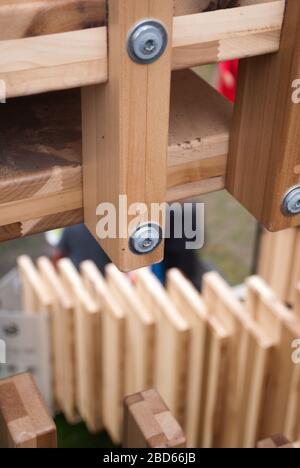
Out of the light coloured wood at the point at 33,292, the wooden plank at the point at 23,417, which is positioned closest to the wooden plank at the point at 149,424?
the wooden plank at the point at 23,417

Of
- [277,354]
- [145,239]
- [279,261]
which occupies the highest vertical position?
[145,239]

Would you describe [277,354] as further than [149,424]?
Yes

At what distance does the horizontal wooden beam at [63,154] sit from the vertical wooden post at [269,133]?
0.03 meters

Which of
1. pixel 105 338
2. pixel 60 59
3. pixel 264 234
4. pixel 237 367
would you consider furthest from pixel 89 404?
pixel 60 59

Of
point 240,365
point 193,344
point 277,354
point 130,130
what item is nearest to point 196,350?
point 193,344

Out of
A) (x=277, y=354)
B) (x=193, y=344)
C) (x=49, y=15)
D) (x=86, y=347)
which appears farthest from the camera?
(x=86, y=347)

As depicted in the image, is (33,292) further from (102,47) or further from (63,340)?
(102,47)

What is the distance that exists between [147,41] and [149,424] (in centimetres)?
54

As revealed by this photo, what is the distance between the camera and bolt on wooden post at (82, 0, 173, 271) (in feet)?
1.72

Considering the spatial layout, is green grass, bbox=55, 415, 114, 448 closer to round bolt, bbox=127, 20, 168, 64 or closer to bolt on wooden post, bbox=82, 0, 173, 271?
bolt on wooden post, bbox=82, 0, 173, 271

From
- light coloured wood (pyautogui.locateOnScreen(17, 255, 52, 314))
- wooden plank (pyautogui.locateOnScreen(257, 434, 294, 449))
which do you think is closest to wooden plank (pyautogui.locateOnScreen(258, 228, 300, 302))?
light coloured wood (pyautogui.locateOnScreen(17, 255, 52, 314))

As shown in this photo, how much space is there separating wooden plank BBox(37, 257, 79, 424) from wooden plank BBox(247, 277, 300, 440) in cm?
62

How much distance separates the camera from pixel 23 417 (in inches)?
34.7

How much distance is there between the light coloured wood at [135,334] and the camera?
2180 millimetres
